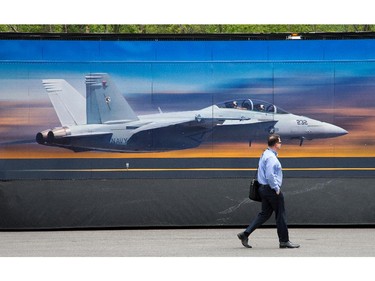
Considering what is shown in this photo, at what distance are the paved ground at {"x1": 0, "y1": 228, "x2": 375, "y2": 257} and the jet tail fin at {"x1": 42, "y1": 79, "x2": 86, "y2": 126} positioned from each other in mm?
1838

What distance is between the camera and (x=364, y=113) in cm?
1634

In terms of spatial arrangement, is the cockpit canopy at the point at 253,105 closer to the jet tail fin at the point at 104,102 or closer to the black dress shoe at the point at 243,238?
the jet tail fin at the point at 104,102

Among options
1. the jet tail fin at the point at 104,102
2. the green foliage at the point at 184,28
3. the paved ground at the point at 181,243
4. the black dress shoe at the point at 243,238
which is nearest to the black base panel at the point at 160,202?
the paved ground at the point at 181,243

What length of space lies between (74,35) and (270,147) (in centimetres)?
409

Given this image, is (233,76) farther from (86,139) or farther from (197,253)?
(197,253)

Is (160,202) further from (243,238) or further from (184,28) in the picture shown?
(184,28)

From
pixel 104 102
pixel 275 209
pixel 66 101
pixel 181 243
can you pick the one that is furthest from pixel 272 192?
pixel 66 101

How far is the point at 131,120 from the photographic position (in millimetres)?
16297

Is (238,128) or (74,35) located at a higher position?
(74,35)

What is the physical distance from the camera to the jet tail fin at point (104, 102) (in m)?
16.3

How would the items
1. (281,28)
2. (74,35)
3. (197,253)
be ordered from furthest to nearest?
(281,28) → (74,35) → (197,253)

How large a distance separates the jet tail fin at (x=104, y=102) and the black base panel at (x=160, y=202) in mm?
1008

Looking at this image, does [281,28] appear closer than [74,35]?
No

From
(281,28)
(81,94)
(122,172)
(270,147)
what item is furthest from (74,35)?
(281,28)
